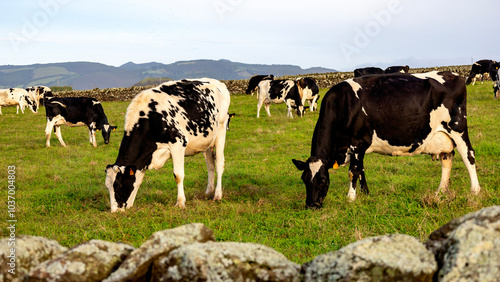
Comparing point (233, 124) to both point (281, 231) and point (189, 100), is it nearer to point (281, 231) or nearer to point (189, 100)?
point (189, 100)

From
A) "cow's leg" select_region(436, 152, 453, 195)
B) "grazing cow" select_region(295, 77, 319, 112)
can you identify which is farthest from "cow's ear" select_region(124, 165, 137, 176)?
"grazing cow" select_region(295, 77, 319, 112)

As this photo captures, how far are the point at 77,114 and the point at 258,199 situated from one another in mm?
13855

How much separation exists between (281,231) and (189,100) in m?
4.06

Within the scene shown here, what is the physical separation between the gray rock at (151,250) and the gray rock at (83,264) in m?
0.15

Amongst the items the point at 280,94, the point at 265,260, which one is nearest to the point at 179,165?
the point at 265,260

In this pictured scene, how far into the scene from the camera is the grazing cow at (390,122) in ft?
28.9

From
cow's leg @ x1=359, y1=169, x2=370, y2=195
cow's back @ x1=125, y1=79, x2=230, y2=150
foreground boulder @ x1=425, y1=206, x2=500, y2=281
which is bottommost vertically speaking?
cow's leg @ x1=359, y1=169, x2=370, y2=195

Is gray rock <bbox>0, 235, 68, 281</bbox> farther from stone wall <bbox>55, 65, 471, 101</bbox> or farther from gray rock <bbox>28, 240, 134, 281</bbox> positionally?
stone wall <bbox>55, 65, 471, 101</bbox>

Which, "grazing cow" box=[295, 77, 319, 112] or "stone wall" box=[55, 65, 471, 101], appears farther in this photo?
"stone wall" box=[55, 65, 471, 101]

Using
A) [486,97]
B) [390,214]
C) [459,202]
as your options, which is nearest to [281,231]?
[390,214]

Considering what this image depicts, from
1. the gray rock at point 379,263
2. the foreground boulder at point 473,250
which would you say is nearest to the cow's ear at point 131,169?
the gray rock at point 379,263

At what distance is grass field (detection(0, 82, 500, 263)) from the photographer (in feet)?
22.6

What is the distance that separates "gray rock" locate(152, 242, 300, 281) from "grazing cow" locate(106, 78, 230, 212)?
555cm

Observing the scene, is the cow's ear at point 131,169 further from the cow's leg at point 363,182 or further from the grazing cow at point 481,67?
the grazing cow at point 481,67
